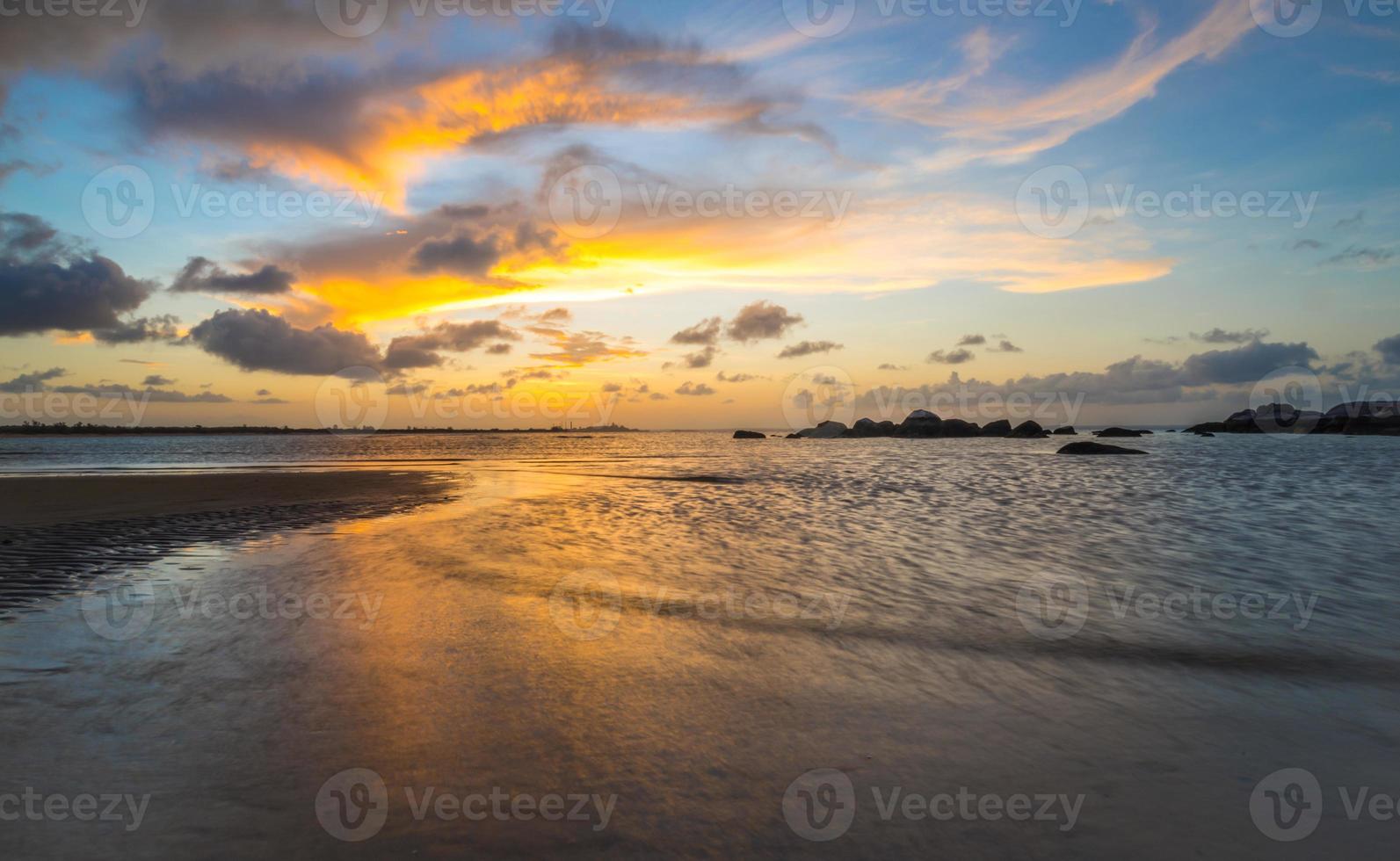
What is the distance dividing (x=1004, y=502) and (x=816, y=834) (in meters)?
21.7

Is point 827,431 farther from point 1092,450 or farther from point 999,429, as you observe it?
point 1092,450

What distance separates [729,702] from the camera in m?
6.19

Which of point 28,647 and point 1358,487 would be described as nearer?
point 28,647

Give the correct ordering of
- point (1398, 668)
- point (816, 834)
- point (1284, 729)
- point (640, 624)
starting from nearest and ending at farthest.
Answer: point (816, 834)
point (1284, 729)
point (1398, 668)
point (640, 624)

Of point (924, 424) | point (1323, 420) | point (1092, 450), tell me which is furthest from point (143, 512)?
point (1323, 420)

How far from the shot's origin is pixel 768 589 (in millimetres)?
10820

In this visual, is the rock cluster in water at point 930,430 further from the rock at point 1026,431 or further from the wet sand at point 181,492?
the wet sand at point 181,492

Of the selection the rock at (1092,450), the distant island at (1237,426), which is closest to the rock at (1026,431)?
the distant island at (1237,426)

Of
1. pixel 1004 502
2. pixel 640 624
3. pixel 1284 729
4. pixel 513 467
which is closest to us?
pixel 1284 729

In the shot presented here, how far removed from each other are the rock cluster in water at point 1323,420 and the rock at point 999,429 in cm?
5017

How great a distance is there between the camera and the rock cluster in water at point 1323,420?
109500 mm

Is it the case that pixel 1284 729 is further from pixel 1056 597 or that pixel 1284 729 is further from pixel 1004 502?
pixel 1004 502

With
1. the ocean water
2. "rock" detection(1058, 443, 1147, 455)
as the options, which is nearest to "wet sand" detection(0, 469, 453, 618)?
the ocean water

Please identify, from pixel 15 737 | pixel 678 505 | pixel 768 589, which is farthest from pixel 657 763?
pixel 678 505
